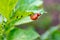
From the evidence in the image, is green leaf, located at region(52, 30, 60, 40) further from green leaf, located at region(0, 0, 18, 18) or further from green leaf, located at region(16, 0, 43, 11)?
green leaf, located at region(0, 0, 18, 18)

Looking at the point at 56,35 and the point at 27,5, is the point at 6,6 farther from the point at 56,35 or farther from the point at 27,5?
the point at 56,35

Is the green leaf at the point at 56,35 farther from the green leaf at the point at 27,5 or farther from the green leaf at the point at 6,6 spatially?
the green leaf at the point at 6,6

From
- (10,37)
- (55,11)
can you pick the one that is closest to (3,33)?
(10,37)

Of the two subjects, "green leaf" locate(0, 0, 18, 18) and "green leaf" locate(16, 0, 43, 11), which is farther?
"green leaf" locate(16, 0, 43, 11)

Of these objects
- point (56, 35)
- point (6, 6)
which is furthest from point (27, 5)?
point (56, 35)

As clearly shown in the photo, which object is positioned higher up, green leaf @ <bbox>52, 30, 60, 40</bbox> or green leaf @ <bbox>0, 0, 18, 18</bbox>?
green leaf @ <bbox>52, 30, 60, 40</bbox>

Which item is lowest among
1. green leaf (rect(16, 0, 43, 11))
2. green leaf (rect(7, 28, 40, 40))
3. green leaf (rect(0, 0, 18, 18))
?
green leaf (rect(7, 28, 40, 40))

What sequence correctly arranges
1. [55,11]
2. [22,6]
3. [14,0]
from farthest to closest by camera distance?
[55,11] < [22,6] < [14,0]

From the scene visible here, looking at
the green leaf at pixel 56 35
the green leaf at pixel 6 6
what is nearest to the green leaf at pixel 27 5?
the green leaf at pixel 6 6

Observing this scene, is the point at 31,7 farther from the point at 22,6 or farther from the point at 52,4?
the point at 52,4

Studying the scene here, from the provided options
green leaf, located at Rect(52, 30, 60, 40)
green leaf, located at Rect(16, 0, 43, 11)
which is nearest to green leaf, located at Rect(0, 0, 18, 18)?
green leaf, located at Rect(16, 0, 43, 11)
